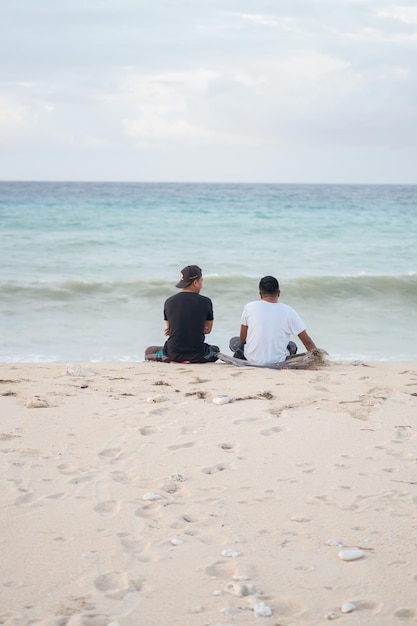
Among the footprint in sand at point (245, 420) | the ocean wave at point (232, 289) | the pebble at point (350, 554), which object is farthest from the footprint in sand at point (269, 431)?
the ocean wave at point (232, 289)

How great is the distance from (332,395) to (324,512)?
207 cm

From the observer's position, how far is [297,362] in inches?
253

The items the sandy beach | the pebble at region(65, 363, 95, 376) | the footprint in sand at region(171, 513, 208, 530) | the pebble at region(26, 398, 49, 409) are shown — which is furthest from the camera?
the pebble at region(65, 363, 95, 376)

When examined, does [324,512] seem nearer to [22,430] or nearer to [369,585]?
[369,585]

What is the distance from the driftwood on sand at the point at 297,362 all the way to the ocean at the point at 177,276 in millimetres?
1974

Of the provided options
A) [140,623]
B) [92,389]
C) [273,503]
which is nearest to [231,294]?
[92,389]

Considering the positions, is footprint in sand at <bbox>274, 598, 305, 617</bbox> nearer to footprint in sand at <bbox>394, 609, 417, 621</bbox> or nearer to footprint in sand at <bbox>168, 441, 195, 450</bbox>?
footprint in sand at <bbox>394, 609, 417, 621</bbox>

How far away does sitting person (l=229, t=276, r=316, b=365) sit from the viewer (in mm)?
6371

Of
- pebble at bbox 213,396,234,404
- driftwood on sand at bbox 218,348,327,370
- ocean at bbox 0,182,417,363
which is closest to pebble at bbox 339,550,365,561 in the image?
pebble at bbox 213,396,234,404

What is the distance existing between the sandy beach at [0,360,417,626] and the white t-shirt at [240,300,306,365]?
41.7 inches

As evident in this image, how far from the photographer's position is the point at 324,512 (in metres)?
3.25

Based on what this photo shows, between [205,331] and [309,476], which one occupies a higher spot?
[205,331]

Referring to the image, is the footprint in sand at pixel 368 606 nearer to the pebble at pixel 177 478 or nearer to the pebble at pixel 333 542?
the pebble at pixel 333 542

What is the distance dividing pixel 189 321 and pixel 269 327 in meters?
0.77
